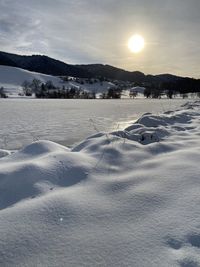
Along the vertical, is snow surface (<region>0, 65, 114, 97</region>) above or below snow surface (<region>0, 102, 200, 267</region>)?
above

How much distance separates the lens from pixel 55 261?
7.34ft

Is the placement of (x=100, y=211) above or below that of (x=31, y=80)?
below

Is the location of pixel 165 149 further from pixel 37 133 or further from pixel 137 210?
pixel 37 133

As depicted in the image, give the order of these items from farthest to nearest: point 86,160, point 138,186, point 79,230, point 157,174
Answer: point 86,160 → point 157,174 → point 138,186 → point 79,230

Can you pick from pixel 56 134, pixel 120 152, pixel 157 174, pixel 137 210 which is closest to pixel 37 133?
pixel 56 134

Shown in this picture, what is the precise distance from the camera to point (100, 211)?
9.89 ft

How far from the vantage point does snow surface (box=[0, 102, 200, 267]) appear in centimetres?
230

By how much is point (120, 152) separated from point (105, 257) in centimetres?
330

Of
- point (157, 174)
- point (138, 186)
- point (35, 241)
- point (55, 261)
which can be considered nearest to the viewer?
point (55, 261)

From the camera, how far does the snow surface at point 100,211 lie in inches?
90.4

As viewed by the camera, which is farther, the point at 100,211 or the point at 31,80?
the point at 31,80

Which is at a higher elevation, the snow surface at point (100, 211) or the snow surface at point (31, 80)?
the snow surface at point (31, 80)

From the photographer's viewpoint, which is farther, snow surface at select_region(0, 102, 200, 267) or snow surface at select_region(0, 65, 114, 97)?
snow surface at select_region(0, 65, 114, 97)

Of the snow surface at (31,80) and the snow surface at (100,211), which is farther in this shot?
the snow surface at (31,80)
